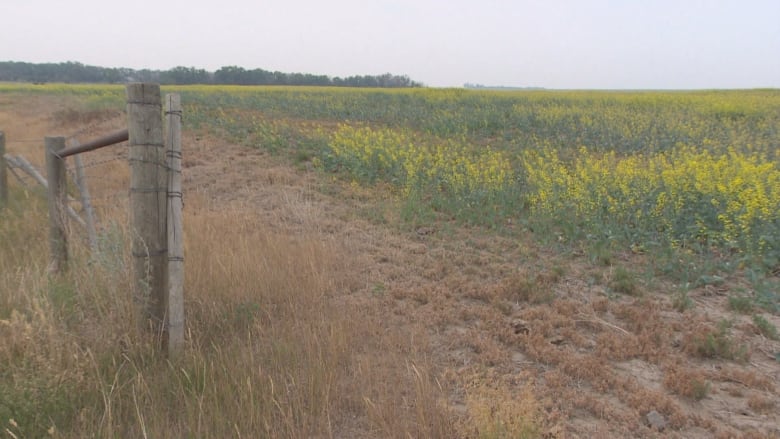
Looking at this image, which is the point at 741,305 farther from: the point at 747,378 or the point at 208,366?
the point at 208,366

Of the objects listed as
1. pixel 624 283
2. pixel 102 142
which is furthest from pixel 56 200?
pixel 624 283

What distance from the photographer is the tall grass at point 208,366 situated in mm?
2504

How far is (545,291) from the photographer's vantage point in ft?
15.0

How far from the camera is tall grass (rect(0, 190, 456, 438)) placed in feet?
8.21

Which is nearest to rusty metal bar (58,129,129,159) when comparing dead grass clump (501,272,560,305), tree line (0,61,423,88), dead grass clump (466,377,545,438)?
dead grass clump (466,377,545,438)

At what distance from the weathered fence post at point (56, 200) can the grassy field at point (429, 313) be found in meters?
0.18

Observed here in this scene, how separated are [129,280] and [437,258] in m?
3.24

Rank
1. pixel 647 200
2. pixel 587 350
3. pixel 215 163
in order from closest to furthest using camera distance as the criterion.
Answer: pixel 587 350 < pixel 647 200 < pixel 215 163

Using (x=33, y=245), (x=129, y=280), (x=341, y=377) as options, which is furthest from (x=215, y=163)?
(x=341, y=377)

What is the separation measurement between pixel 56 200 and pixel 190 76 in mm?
70837

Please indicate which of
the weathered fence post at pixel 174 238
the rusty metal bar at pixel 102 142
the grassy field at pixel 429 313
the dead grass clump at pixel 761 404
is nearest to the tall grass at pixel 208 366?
the grassy field at pixel 429 313

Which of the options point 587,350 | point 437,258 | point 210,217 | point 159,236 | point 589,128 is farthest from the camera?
point 589,128

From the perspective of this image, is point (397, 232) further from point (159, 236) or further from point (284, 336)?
point (159, 236)

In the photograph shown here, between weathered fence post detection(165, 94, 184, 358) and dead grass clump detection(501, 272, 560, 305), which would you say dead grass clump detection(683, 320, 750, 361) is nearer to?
dead grass clump detection(501, 272, 560, 305)
